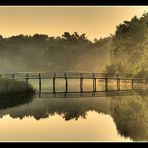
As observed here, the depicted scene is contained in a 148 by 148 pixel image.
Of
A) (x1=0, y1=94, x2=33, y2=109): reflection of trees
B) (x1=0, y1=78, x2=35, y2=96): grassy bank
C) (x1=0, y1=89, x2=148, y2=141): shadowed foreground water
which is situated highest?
(x1=0, y1=78, x2=35, y2=96): grassy bank

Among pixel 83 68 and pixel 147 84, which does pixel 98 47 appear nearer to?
pixel 83 68

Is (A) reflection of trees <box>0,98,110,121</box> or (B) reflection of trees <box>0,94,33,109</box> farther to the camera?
(B) reflection of trees <box>0,94,33,109</box>

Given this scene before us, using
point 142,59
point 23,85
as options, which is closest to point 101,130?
point 23,85

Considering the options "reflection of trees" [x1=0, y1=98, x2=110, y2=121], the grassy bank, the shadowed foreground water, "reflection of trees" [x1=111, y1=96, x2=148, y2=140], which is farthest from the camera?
the grassy bank

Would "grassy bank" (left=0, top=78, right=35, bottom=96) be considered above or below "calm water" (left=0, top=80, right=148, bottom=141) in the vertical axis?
above

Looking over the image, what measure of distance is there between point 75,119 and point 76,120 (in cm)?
41

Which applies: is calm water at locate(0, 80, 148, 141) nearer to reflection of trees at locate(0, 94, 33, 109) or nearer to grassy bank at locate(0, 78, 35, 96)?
reflection of trees at locate(0, 94, 33, 109)

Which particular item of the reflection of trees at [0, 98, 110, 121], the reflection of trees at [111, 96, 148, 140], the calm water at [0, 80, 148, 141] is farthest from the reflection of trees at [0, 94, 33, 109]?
the reflection of trees at [111, 96, 148, 140]

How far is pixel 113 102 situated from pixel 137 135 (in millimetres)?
17306

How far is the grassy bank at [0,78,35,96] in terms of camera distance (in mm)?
43406

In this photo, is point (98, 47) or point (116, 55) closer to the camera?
point (116, 55)

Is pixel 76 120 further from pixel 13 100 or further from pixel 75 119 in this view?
pixel 13 100

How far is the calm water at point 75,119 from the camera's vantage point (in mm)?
24016
